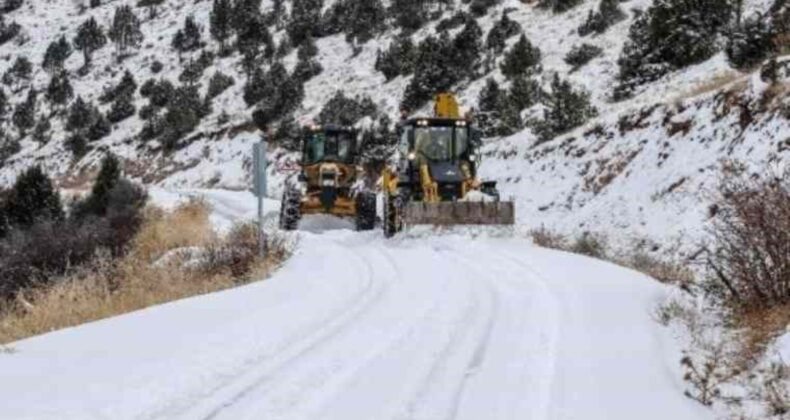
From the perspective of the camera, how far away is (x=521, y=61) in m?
35.4

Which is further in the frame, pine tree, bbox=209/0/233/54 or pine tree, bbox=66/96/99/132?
pine tree, bbox=209/0/233/54

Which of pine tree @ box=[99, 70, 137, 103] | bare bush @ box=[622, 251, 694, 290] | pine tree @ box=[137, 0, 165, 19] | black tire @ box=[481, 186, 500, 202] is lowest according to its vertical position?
bare bush @ box=[622, 251, 694, 290]

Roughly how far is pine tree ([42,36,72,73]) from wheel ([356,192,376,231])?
55386 mm

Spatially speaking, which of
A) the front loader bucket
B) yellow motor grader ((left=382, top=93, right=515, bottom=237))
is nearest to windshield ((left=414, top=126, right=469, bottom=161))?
yellow motor grader ((left=382, top=93, right=515, bottom=237))

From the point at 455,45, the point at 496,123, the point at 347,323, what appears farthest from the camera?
the point at 455,45

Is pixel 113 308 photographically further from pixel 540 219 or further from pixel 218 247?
pixel 540 219

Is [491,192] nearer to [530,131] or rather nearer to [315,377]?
[530,131]

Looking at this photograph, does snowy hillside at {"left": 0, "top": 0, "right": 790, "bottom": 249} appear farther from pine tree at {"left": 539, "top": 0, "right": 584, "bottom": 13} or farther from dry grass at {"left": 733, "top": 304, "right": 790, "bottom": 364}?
dry grass at {"left": 733, "top": 304, "right": 790, "bottom": 364}

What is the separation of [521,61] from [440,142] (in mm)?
17280

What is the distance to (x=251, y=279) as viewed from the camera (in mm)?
11672

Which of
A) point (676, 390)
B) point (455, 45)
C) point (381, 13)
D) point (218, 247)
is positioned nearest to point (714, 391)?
point (676, 390)

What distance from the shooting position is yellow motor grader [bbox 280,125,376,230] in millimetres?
21141

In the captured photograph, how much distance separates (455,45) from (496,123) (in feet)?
32.1

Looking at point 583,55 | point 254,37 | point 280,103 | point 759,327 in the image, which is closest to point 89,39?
point 254,37
